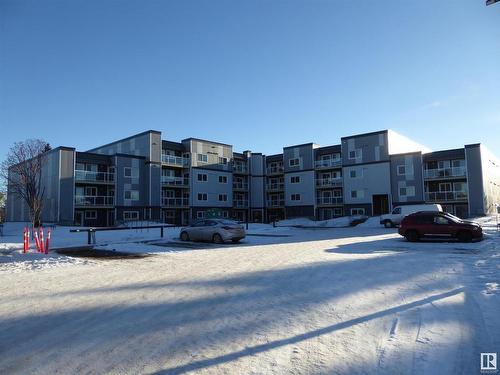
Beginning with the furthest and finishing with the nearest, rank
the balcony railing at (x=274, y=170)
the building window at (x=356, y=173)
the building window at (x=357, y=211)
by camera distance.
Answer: the balcony railing at (x=274, y=170) → the building window at (x=356, y=173) → the building window at (x=357, y=211)

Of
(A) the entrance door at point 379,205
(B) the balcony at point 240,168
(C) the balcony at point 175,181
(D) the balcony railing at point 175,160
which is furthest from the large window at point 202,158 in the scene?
(A) the entrance door at point 379,205

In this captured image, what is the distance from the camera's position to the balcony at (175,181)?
150 feet

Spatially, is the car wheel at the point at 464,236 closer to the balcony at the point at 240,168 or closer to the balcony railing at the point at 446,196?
the balcony railing at the point at 446,196

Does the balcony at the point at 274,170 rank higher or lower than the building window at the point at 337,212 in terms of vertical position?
higher

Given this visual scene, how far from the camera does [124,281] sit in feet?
30.0

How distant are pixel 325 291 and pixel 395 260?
5.49m

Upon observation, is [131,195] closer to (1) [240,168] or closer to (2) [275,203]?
(1) [240,168]

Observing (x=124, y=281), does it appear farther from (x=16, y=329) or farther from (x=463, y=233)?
(x=463, y=233)

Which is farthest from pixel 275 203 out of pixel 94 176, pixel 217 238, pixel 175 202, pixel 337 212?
pixel 217 238

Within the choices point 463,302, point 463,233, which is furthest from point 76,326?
point 463,233

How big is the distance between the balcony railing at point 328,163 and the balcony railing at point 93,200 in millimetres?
27634

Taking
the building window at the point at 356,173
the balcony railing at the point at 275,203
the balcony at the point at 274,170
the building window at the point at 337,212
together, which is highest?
the balcony at the point at 274,170

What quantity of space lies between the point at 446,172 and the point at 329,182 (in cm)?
1456

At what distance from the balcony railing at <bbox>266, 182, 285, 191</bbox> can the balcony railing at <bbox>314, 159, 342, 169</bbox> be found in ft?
22.9
